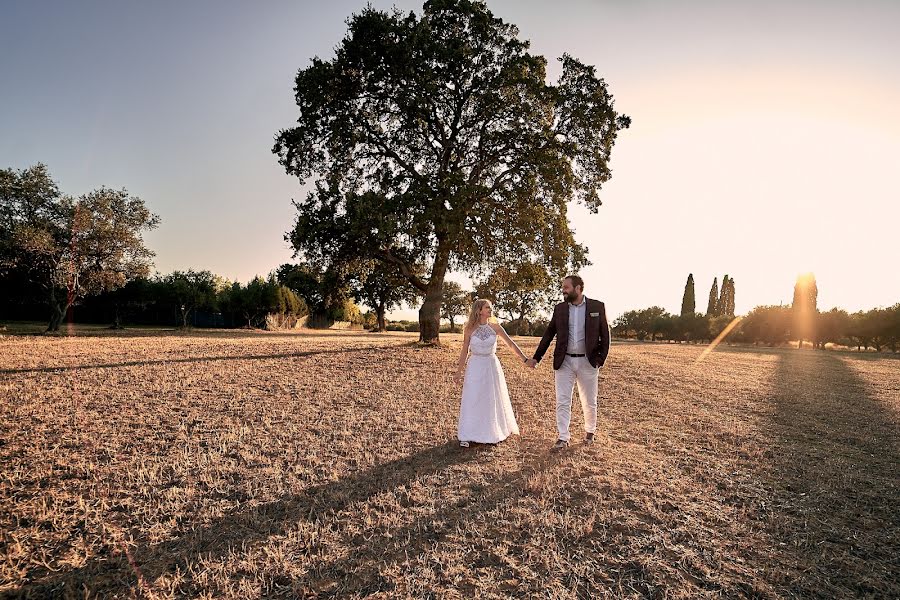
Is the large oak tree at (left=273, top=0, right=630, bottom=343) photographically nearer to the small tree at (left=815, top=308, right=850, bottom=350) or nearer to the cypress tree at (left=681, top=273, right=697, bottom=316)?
the small tree at (left=815, top=308, right=850, bottom=350)

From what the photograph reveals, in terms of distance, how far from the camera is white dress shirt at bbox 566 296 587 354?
25.2ft

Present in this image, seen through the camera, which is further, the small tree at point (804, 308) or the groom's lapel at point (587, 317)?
the small tree at point (804, 308)

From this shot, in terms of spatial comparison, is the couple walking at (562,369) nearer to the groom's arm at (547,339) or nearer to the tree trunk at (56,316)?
the groom's arm at (547,339)

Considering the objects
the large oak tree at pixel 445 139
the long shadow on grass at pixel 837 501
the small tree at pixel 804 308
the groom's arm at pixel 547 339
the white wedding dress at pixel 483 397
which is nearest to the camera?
the long shadow on grass at pixel 837 501

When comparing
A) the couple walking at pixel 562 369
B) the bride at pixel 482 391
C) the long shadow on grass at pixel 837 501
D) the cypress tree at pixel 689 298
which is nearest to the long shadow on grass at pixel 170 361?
the bride at pixel 482 391

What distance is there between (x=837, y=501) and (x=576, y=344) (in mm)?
3958

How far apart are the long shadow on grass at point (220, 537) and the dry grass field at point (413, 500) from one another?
24 millimetres

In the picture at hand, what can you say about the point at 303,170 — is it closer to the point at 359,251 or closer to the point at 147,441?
the point at 359,251

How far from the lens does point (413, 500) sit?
18.1ft

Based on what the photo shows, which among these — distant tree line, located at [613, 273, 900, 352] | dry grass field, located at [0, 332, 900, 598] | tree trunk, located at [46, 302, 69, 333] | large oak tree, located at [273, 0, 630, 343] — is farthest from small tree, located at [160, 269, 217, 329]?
distant tree line, located at [613, 273, 900, 352]

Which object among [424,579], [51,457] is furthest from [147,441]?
[424,579]

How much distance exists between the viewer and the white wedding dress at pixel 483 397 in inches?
307

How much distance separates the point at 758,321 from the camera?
177ft

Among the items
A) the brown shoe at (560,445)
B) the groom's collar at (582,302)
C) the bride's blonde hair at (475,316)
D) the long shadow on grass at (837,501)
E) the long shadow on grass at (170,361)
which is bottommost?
the long shadow on grass at (837,501)
